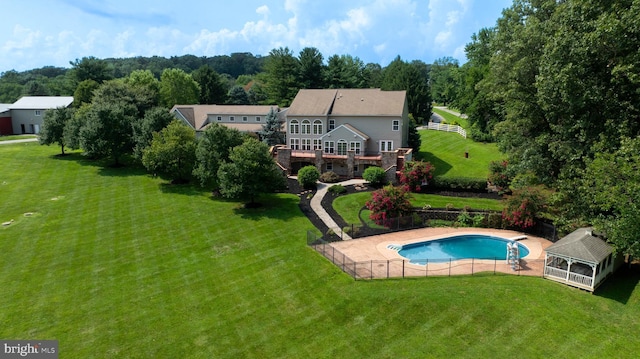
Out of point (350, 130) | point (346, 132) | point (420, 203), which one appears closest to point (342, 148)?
point (346, 132)

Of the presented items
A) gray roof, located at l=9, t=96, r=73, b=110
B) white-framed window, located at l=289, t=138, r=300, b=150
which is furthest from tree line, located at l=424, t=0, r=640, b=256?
gray roof, located at l=9, t=96, r=73, b=110

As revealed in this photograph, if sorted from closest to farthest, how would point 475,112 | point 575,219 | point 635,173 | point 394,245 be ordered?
point 635,173, point 575,219, point 394,245, point 475,112

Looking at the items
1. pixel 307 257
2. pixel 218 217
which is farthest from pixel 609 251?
pixel 218 217

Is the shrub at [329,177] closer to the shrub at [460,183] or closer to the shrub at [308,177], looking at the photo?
the shrub at [308,177]

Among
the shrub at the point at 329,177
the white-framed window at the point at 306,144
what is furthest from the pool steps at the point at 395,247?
→ the white-framed window at the point at 306,144

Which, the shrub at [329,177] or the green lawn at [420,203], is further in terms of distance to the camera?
the shrub at [329,177]

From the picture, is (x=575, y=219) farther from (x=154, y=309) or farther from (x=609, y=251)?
(x=154, y=309)
